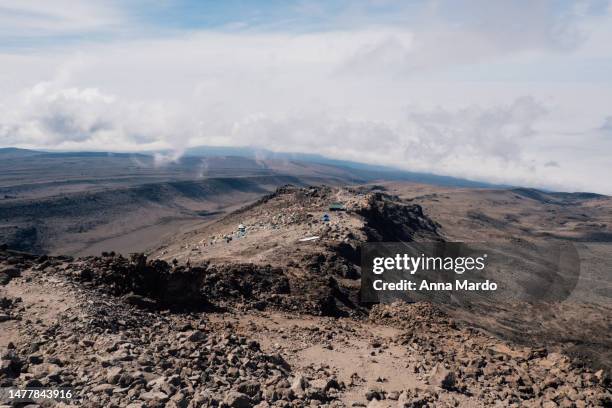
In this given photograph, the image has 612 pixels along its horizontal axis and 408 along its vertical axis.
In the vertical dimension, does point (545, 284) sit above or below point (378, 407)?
below

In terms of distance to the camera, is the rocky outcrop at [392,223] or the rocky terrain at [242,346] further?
the rocky outcrop at [392,223]

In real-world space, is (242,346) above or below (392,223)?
above

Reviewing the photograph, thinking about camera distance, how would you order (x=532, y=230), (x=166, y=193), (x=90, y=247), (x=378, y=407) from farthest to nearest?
(x=166, y=193)
(x=532, y=230)
(x=90, y=247)
(x=378, y=407)

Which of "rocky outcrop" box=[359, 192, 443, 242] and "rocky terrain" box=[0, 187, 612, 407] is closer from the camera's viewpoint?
"rocky terrain" box=[0, 187, 612, 407]

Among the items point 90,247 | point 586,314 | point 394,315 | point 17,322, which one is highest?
point 17,322

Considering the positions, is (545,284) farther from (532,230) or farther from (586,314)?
(532,230)

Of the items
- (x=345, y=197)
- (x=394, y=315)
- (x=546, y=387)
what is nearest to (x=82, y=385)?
(x=546, y=387)

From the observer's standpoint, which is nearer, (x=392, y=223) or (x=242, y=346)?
(x=242, y=346)

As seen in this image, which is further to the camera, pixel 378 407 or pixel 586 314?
pixel 586 314
